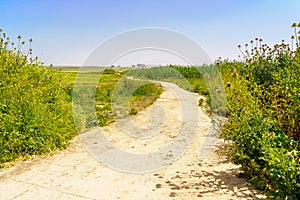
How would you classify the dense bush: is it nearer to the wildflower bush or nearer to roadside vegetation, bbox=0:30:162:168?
roadside vegetation, bbox=0:30:162:168

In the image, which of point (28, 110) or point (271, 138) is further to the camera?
point (28, 110)

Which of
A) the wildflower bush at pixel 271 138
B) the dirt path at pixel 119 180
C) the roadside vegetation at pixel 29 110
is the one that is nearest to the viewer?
the wildflower bush at pixel 271 138

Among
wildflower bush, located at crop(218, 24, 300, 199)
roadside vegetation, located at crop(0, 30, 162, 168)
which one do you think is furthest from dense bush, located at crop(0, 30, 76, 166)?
wildflower bush, located at crop(218, 24, 300, 199)

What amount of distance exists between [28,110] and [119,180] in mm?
2072

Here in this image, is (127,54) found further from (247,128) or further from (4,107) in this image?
(247,128)

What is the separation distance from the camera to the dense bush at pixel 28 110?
3.93m

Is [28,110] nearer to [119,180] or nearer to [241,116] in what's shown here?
[119,180]

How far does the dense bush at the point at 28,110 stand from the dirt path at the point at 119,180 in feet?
1.03

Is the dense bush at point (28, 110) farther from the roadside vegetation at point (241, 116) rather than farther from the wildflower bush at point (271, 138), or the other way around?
the wildflower bush at point (271, 138)

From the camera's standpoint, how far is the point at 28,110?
4195mm

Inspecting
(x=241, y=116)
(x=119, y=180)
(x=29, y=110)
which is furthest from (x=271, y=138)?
(x=29, y=110)

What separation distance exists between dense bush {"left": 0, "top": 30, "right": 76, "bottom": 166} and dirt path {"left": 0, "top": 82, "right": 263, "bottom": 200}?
0.31 metres

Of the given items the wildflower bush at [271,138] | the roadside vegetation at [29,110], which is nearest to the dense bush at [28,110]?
the roadside vegetation at [29,110]

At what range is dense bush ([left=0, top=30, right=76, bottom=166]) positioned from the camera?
3930mm
